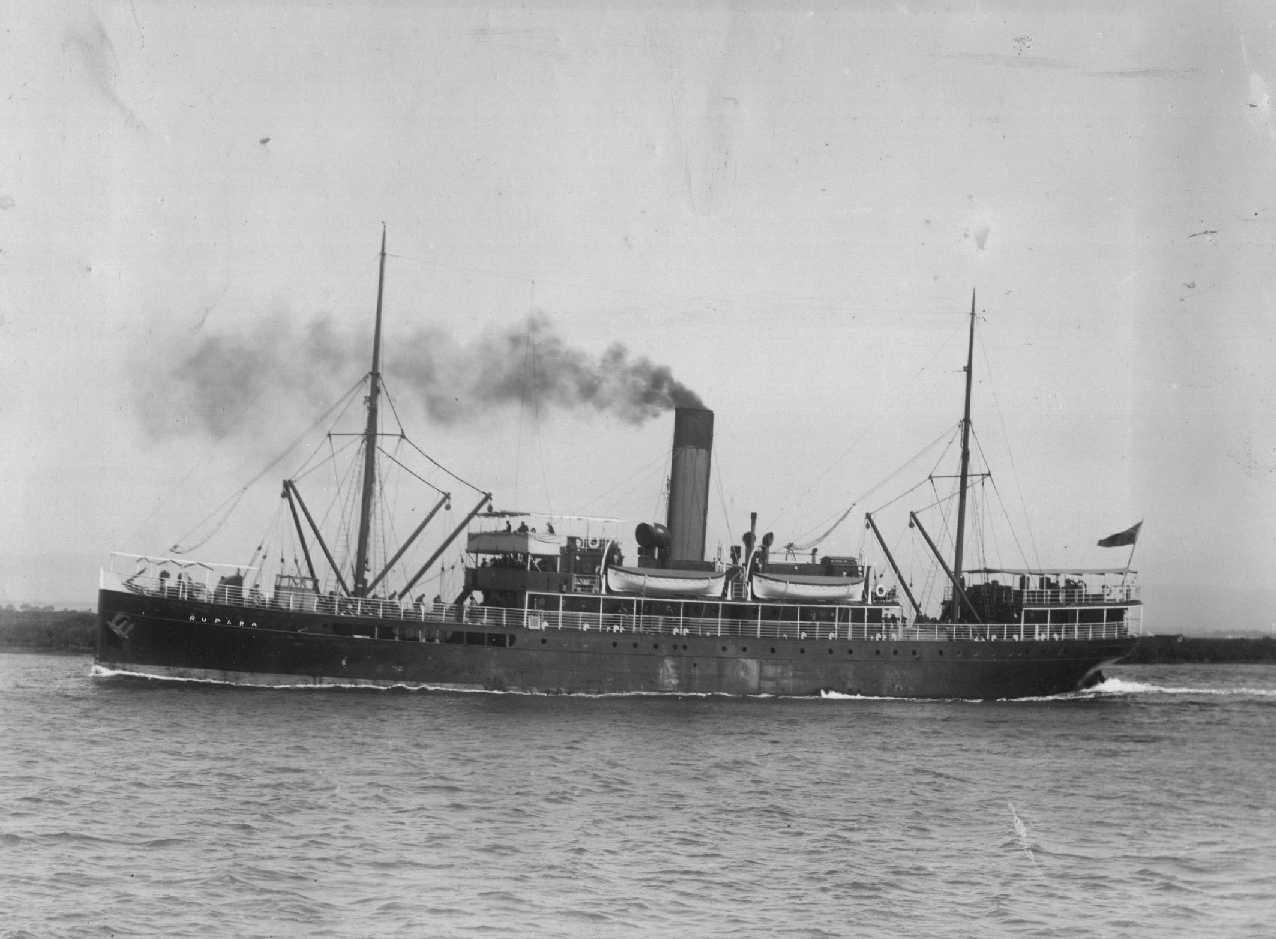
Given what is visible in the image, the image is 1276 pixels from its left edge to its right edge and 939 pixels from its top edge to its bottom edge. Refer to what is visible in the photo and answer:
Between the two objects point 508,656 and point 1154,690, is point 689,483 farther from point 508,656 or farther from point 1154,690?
point 1154,690

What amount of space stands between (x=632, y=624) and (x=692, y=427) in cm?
722

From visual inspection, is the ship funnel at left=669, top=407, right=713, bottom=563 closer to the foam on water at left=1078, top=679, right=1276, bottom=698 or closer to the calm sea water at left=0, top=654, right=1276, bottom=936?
the calm sea water at left=0, top=654, right=1276, bottom=936

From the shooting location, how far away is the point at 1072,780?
87.2 ft

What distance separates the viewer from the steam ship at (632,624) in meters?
41.1

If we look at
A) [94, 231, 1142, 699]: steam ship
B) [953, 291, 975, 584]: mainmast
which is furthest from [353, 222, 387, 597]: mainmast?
[953, 291, 975, 584]: mainmast

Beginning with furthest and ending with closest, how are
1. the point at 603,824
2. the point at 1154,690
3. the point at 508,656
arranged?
the point at 1154,690 → the point at 508,656 → the point at 603,824

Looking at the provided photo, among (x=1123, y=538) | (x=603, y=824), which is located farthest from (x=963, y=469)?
(x=603, y=824)

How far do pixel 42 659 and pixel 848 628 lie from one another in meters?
40.4

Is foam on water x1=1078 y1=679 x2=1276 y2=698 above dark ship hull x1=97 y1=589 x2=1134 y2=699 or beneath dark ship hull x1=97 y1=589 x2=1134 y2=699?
beneath

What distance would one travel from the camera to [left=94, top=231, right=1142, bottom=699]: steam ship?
41125 mm

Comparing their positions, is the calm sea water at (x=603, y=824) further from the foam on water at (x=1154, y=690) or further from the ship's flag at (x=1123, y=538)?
the foam on water at (x=1154, y=690)

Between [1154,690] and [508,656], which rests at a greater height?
[508,656]

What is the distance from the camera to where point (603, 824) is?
20188mm

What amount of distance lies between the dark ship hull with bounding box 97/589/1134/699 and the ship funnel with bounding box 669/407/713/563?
3387 mm
